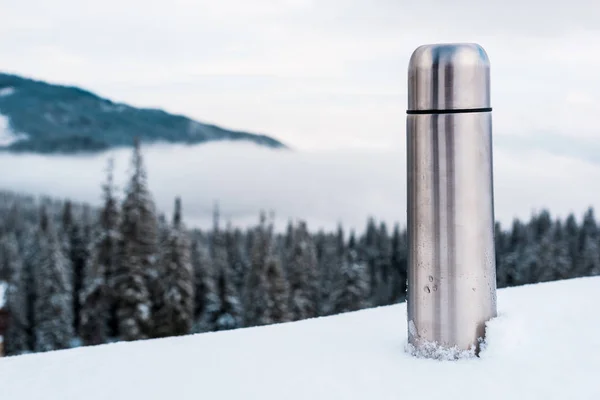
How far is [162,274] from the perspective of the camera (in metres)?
35.8

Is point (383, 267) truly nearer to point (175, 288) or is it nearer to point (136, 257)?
point (175, 288)

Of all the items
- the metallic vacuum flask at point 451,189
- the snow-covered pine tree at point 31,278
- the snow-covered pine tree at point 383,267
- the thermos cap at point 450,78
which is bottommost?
the snow-covered pine tree at point 383,267

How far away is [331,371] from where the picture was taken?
347 cm

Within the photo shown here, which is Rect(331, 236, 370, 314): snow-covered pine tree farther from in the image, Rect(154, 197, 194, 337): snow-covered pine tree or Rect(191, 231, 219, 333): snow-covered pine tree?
Rect(154, 197, 194, 337): snow-covered pine tree

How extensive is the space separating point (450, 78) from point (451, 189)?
583mm

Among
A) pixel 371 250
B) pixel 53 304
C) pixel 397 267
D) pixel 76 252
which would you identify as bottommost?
pixel 397 267

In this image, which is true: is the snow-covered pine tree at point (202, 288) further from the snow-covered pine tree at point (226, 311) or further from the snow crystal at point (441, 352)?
the snow crystal at point (441, 352)

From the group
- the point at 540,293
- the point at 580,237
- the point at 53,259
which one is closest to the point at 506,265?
the point at 580,237

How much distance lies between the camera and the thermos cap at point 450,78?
351 cm

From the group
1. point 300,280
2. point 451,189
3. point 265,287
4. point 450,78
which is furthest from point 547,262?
point 450,78

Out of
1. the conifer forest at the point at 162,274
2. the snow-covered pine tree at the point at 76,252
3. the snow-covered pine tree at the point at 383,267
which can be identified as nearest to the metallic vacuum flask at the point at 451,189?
the conifer forest at the point at 162,274

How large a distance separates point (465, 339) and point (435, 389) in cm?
53

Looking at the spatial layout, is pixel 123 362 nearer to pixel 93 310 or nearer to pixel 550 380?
pixel 550 380

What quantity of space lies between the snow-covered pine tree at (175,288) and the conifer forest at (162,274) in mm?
57
